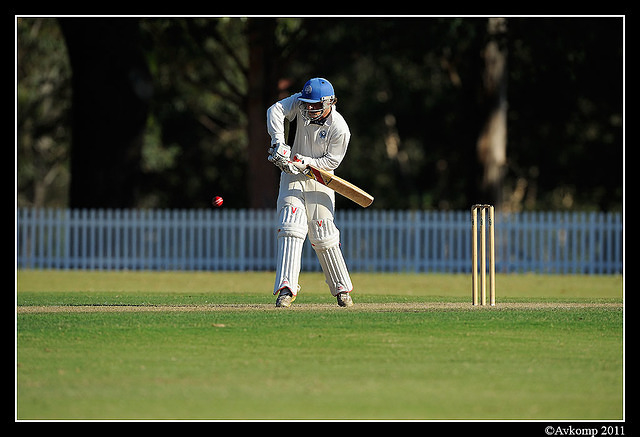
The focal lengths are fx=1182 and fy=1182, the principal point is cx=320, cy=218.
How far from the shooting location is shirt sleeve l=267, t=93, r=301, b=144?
11.1 meters

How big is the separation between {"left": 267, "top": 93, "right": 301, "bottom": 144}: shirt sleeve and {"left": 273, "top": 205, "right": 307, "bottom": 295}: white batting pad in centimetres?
71


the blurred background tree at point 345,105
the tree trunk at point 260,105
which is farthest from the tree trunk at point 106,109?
the tree trunk at point 260,105

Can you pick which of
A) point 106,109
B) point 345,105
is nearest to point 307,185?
point 106,109

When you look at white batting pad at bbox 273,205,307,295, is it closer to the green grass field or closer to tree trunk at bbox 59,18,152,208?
the green grass field

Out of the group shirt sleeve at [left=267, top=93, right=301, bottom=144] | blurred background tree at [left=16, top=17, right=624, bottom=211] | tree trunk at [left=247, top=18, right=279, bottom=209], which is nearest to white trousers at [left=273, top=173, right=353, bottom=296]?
shirt sleeve at [left=267, top=93, right=301, bottom=144]

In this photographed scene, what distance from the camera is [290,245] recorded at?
11195 mm

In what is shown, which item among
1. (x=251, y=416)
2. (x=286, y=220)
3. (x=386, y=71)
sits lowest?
(x=251, y=416)

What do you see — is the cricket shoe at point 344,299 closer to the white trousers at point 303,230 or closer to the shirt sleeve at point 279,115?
the white trousers at point 303,230

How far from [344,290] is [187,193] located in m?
34.4

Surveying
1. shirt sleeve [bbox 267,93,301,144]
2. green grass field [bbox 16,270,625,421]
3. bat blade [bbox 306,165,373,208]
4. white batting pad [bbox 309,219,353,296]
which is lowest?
green grass field [bbox 16,270,625,421]

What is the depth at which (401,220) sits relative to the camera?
979 inches

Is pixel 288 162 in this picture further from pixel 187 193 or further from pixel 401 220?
pixel 187 193

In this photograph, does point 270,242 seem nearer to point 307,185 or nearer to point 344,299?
point 344,299

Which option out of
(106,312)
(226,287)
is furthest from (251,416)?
(226,287)
